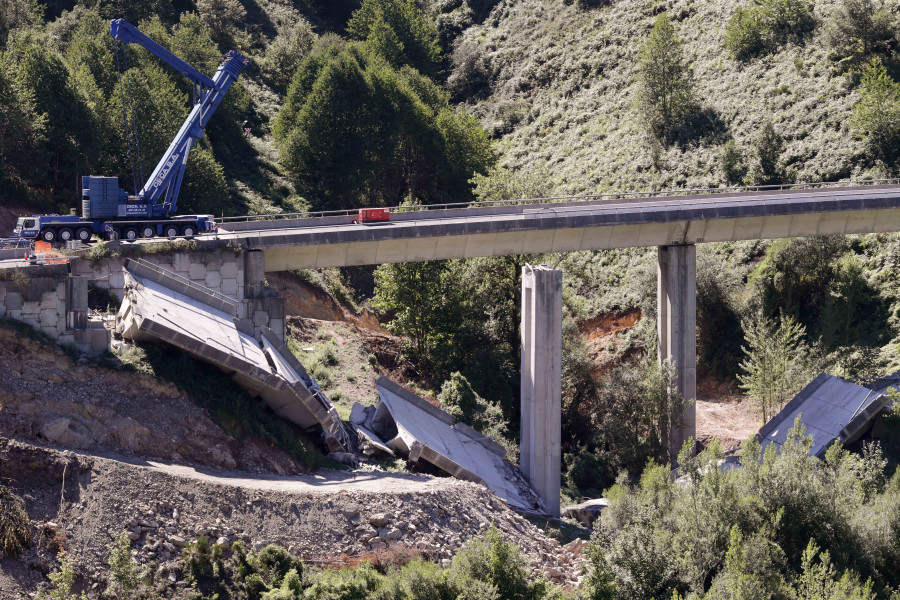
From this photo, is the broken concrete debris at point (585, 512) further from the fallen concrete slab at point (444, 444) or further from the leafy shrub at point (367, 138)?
the leafy shrub at point (367, 138)

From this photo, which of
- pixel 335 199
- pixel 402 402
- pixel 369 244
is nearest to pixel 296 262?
pixel 369 244

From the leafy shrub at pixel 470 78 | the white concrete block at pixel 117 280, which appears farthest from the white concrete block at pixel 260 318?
the leafy shrub at pixel 470 78

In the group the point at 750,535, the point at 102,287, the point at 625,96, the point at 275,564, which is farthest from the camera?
the point at 625,96

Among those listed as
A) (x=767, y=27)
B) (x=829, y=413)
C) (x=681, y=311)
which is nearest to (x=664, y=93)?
(x=767, y=27)

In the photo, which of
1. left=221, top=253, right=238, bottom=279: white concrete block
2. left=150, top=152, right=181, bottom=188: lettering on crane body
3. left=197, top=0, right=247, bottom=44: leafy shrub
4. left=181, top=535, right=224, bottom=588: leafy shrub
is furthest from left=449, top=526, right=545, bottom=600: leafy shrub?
A: left=197, top=0, right=247, bottom=44: leafy shrub

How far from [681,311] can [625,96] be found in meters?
42.0

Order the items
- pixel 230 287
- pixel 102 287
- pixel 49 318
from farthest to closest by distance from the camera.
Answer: pixel 230 287, pixel 102 287, pixel 49 318

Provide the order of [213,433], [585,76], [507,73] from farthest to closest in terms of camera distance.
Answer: [507,73] → [585,76] → [213,433]

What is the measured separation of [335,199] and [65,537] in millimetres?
49754

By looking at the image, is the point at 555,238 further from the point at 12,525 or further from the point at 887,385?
the point at 12,525

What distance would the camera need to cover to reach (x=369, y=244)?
4269 centimetres

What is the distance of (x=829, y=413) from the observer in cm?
4219

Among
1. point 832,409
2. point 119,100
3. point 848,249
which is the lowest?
point 832,409

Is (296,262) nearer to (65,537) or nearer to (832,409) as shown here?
(65,537)
